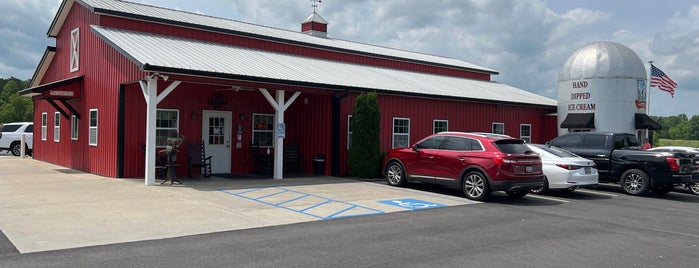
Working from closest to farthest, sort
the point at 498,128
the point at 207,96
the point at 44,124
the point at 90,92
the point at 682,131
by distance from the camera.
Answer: the point at 207,96
the point at 90,92
the point at 44,124
the point at 498,128
the point at 682,131

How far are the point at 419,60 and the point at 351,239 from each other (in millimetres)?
→ 20231

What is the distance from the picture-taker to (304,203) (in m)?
11.3

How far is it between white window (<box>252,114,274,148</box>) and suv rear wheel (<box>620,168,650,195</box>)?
35.4 ft

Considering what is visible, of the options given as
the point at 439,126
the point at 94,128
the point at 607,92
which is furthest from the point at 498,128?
the point at 94,128

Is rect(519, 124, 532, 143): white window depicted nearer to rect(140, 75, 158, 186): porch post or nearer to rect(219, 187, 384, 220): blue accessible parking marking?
rect(219, 187, 384, 220): blue accessible parking marking

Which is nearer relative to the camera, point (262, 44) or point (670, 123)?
point (262, 44)

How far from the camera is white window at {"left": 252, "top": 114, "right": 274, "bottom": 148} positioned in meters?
18.0

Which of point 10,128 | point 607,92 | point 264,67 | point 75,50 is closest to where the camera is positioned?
point 264,67

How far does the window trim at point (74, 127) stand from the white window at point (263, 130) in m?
5.79

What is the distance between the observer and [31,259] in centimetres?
620

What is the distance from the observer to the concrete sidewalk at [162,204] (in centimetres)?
788

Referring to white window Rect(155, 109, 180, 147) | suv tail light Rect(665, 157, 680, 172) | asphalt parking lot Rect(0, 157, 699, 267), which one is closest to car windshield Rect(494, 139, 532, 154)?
asphalt parking lot Rect(0, 157, 699, 267)

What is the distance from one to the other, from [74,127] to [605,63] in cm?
2169

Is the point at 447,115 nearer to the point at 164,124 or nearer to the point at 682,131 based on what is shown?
the point at 164,124
